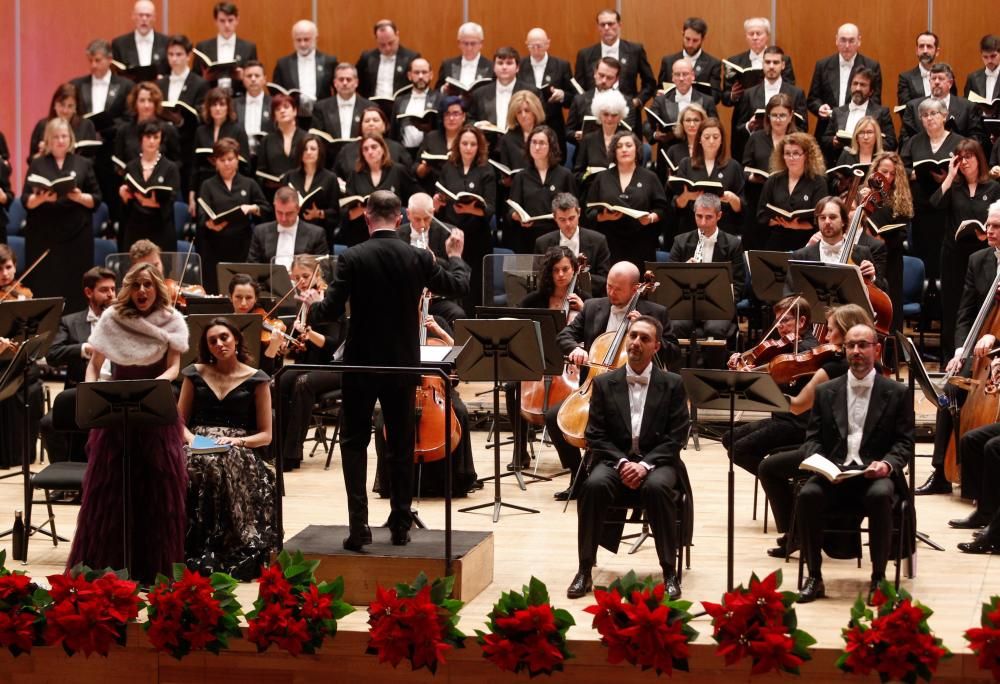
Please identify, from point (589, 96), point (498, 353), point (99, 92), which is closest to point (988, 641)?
point (498, 353)

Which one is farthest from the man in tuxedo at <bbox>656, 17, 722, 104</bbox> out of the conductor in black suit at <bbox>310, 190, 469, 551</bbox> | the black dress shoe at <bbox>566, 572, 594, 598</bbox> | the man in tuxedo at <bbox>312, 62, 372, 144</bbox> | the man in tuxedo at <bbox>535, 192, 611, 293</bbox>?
the black dress shoe at <bbox>566, 572, 594, 598</bbox>


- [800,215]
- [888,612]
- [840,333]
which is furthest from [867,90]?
[888,612]

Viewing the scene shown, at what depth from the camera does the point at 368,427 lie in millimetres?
5008

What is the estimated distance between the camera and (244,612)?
15.8ft

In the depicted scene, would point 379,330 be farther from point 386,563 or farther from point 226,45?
point 226,45

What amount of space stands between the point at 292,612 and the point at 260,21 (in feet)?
28.1

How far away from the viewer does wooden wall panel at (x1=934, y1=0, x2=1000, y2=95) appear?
11414 mm

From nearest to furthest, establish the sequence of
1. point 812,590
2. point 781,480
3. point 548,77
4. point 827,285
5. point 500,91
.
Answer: point 812,590
point 781,480
point 827,285
point 500,91
point 548,77

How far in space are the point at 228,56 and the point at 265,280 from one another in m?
3.37

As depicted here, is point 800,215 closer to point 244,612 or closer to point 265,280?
point 265,280

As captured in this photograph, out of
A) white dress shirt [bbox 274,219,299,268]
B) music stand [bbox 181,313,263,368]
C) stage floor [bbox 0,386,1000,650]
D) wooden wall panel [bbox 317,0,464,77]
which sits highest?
wooden wall panel [bbox 317,0,464,77]

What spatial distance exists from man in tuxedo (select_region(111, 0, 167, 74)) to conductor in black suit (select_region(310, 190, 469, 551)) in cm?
622

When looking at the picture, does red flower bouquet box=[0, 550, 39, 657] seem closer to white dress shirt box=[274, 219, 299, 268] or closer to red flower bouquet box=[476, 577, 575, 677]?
red flower bouquet box=[476, 577, 575, 677]

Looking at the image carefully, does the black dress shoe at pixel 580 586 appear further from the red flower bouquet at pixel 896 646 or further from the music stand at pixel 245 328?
the music stand at pixel 245 328
